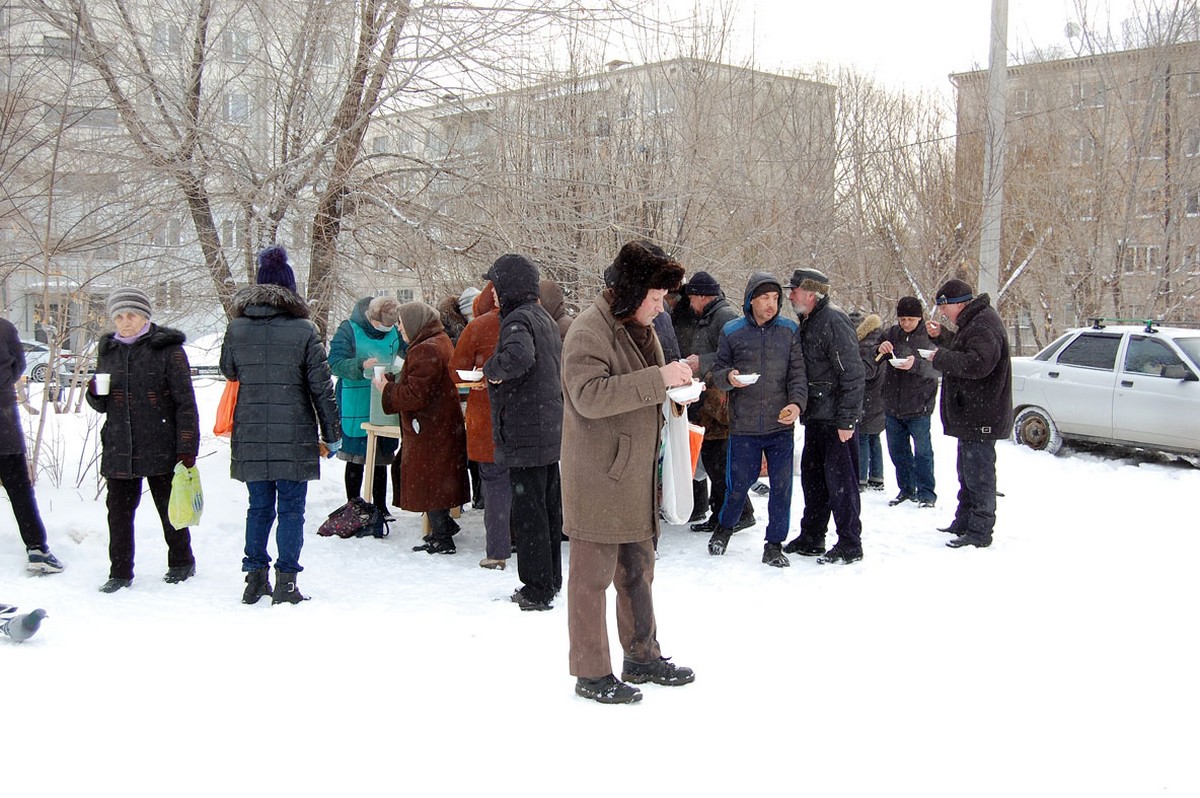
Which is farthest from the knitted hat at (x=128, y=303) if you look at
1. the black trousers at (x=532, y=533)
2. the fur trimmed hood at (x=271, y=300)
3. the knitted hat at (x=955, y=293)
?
the knitted hat at (x=955, y=293)

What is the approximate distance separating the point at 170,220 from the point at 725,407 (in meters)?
5.31

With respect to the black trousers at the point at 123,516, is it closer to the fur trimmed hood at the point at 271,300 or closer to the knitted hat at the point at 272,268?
the fur trimmed hood at the point at 271,300

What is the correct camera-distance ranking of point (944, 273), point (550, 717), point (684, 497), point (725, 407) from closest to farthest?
point (550, 717) < point (684, 497) < point (725, 407) < point (944, 273)

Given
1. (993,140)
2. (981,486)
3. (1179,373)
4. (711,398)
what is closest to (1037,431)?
(1179,373)

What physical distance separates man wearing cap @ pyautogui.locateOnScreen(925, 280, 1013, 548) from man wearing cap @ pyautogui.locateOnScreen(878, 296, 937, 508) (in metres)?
1.31

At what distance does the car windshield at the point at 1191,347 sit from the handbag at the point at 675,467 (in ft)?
29.7

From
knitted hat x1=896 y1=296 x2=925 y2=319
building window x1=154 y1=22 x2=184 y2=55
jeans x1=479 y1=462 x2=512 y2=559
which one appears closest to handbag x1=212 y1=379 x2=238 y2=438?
jeans x1=479 y1=462 x2=512 y2=559

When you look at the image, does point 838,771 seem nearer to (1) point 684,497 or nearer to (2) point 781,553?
(1) point 684,497

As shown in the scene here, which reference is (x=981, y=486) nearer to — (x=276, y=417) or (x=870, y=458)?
(x=870, y=458)

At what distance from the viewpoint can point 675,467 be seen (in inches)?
169

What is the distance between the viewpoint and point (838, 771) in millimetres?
3537

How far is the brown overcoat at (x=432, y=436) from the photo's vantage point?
6703 mm

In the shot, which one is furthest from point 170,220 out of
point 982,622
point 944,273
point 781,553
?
point 944,273

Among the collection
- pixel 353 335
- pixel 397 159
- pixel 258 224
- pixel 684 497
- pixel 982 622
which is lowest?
pixel 982 622
